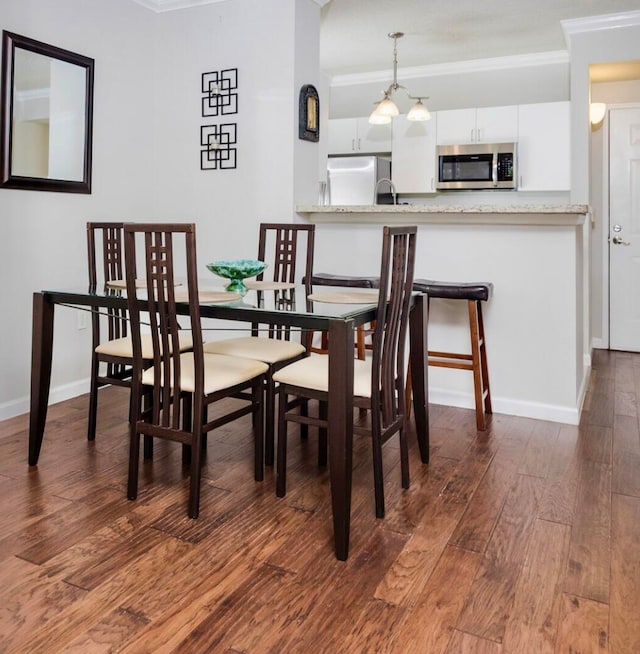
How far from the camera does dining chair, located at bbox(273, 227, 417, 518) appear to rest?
6.67ft

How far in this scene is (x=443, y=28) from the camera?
4.51 m

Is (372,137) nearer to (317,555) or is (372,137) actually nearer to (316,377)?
(316,377)

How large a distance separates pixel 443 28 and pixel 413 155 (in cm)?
122

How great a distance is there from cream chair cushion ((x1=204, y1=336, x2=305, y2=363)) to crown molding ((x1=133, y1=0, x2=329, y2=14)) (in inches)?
91.5

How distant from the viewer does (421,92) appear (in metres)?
5.70

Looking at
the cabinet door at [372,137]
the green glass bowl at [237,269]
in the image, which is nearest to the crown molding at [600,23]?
the cabinet door at [372,137]

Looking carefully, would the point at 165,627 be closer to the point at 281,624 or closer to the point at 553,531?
the point at 281,624

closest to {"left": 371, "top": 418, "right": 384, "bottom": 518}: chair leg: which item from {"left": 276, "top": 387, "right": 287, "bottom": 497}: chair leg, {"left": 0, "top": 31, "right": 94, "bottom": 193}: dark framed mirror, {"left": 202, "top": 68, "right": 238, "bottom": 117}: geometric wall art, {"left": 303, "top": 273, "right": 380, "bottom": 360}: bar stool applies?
{"left": 276, "top": 387, "right": 287, "bottom": 497}: chair leg

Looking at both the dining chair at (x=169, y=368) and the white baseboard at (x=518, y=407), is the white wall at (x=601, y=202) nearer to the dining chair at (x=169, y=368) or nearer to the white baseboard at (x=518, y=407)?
the white baseboard at (x=518, y=407)

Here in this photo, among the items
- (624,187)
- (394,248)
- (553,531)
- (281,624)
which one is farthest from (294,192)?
(624,187)

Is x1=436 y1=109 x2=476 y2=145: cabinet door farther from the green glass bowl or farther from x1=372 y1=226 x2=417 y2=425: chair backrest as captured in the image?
x1=372 y1=226 x2=417 y2=425: chair backrest

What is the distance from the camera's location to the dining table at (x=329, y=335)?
73.4 inches

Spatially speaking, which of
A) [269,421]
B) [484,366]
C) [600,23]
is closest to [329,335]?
[269,421]

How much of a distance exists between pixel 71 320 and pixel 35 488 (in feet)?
4.86
